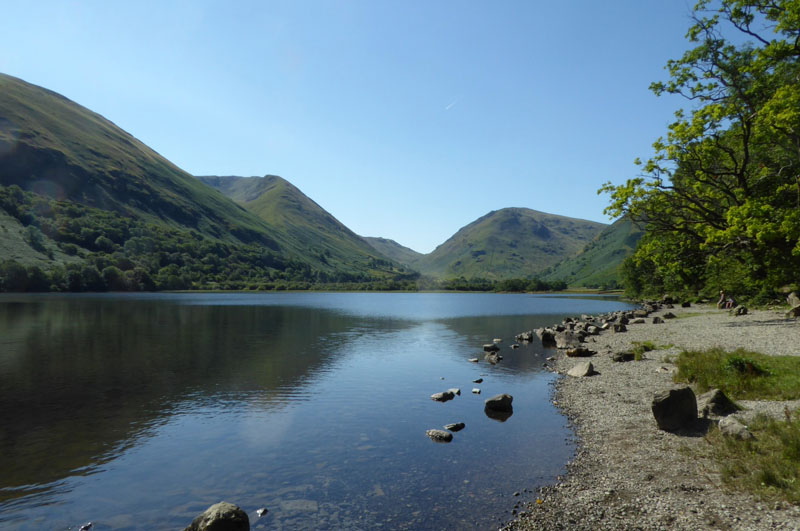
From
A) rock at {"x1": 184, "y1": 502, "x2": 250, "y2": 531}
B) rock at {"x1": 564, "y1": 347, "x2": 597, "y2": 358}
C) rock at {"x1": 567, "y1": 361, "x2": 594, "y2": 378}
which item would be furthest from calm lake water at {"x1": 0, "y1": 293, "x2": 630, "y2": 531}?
Result: rock at {"x1": 564, "y1": 347, "x2": 597, "y2": 358}

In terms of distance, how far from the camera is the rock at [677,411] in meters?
19.6

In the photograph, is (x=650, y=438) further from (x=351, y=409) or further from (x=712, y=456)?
(x=351, y=409)

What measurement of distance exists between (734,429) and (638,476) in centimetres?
461

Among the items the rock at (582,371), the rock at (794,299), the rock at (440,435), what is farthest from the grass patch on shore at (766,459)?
the rock at (794,299)

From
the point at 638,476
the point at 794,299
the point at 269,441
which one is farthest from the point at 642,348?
the point at 269,441

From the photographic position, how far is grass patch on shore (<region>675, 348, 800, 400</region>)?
68.0ft

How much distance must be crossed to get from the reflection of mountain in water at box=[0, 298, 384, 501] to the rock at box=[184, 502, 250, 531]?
897 centimetres

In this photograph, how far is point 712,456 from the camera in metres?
16.0

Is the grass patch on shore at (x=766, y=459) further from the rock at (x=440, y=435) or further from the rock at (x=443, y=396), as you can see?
the rock at (x=443, y=396)

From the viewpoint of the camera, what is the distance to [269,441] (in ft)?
73.3

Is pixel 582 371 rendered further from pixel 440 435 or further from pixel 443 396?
pixel 440 435

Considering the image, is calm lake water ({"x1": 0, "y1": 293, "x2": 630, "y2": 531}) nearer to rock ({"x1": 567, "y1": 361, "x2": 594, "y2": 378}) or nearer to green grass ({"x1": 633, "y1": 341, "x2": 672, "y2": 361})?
rock ({"x1": 567, "y1": 361, "x2": 594, "y2": 378})

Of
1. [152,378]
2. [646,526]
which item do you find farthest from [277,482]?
[152,378]

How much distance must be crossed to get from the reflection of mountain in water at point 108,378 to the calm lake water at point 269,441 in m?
0.16
